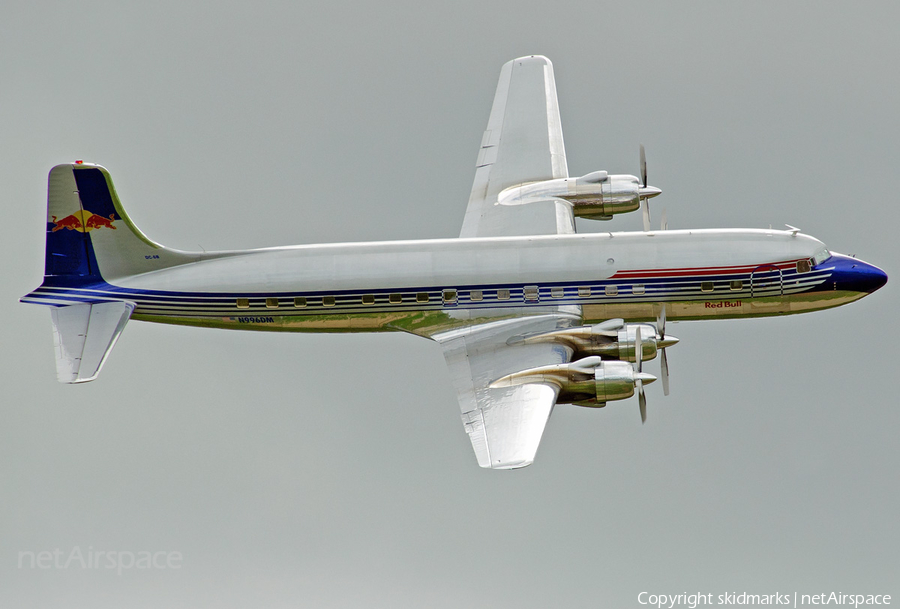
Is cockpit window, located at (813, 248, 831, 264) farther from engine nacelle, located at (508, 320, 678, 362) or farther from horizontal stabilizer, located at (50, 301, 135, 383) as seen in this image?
horizontal stabilizer, located at (50, 301, 135, 383)

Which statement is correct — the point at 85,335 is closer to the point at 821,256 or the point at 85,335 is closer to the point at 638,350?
the point at 638,350

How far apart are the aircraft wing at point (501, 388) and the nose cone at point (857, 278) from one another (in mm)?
7826

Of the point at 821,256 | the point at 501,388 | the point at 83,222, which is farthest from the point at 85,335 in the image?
the point at 821,256

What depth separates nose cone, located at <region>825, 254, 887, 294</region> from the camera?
134ft

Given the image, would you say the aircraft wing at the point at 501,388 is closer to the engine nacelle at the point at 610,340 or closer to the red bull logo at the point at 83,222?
the engine nacelle at the point at 610,340

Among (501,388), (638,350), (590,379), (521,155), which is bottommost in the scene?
(501,388)

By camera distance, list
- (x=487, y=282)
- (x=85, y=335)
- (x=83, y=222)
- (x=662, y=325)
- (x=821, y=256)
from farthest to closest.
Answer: (x=83, y=222) → (x=821, y=256) → (x=487, y=282) → (x=85, y=335) → (x=662, y=325)

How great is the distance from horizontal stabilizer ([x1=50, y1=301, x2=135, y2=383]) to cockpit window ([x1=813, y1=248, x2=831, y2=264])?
20.0m

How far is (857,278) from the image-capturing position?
40781 mm

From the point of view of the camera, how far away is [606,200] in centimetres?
4241

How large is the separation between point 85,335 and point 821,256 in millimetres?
21335

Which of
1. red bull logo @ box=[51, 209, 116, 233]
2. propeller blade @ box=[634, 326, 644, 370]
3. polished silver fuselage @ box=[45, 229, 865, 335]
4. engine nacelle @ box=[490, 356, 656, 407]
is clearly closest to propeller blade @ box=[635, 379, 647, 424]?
engine nacelle @ box=[490, 356, 656, 407]

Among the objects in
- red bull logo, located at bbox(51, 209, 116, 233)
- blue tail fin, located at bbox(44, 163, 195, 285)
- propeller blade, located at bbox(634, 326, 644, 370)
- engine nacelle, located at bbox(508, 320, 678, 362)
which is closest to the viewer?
propeller blade, located at bbox(634, 326, 644, 370)

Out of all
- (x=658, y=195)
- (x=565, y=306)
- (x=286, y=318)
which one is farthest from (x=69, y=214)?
(x=658, y=195)
